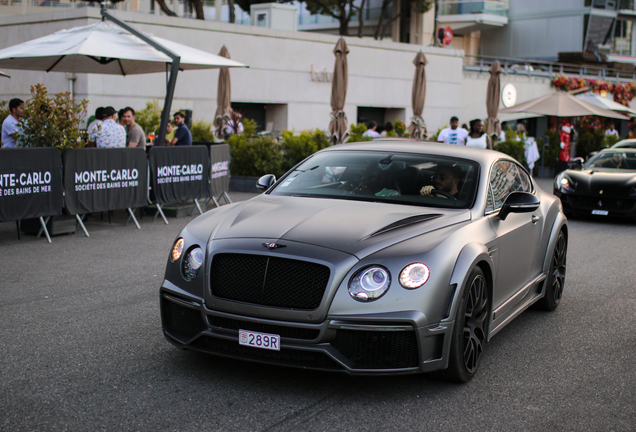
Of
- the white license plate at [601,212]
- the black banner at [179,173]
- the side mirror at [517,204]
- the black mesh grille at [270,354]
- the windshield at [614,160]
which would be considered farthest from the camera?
the windshield at [614,160]

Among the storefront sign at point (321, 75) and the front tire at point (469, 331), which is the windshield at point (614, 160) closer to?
the front tire at point (469, 331)

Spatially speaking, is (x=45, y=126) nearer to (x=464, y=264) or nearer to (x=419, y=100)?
(x=464, y=264)

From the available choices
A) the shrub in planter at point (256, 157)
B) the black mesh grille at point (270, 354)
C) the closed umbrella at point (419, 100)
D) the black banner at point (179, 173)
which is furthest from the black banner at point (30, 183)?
the closed umbrella at point (419, 100)

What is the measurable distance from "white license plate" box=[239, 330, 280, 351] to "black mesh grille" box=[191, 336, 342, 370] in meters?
0.04

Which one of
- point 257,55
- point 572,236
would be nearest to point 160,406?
point 572,236

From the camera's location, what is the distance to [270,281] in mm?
4094

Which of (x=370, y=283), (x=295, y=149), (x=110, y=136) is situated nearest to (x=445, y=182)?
(x=370, y=283)

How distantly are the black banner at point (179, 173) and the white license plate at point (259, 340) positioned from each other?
7.68 meters

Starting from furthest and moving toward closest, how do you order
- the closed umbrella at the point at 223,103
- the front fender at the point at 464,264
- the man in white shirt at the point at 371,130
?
the closed umbrella at the point at 223,103, the man in white shirt at the point at 371,130, the front fender at the point at 464,264

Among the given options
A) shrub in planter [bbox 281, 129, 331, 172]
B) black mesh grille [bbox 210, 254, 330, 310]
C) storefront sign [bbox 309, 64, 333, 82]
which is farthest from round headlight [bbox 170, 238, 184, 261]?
storefront sign [bbox 309, 64, 333, 82]

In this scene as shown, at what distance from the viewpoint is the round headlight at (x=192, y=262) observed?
4.40m

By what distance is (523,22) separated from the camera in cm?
6012

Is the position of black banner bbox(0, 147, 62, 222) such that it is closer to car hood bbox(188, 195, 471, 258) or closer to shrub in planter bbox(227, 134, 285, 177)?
car hood bbox(188, 195, 471, 258)

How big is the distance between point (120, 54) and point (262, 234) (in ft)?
28.9
